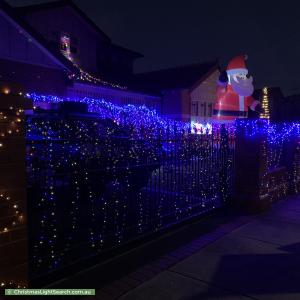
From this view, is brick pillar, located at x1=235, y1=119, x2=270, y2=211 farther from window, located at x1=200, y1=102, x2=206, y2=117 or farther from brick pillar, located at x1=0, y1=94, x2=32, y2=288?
window, located at x1=200, y1=102, x2=206, y2=117

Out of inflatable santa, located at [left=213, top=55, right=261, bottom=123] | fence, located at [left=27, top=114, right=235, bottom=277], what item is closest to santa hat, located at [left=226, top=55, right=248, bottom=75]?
inflatable santa, located at [left=213, top=55, right=261, bottom=123]

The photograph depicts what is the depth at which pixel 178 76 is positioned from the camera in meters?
25.5

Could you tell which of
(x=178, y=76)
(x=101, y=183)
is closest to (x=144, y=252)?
(x=101, y=183)

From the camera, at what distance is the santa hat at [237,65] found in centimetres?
2180

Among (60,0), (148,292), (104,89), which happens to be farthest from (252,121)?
(60,0)

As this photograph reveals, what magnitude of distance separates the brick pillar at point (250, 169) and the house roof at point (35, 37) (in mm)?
8256

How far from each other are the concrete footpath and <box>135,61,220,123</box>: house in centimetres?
1684

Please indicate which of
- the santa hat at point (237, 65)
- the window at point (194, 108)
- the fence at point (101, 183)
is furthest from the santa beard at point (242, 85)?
the fence at point (101, 183)

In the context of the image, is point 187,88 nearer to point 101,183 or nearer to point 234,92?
point 234,92

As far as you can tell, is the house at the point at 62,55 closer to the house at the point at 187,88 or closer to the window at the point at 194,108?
the house at the point at 187,88

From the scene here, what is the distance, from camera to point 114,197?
19.7ft

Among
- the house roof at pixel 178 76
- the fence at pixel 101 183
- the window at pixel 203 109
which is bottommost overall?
the fence at pixel 101 183

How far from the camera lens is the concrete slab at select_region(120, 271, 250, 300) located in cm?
345

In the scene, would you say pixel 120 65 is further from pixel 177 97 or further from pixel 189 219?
pixel 189 219
